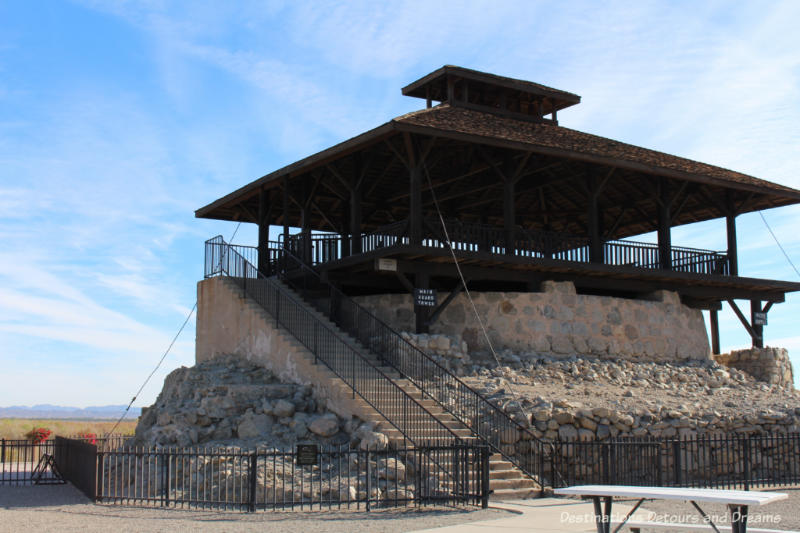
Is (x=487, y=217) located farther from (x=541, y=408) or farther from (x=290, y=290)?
(x=541, y=408)

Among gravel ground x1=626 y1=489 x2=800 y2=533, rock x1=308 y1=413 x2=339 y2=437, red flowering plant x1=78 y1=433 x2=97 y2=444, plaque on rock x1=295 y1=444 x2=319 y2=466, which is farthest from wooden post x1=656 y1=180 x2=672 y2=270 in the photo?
red flowering plant x1=78 y1=433 x2=97 y2=444

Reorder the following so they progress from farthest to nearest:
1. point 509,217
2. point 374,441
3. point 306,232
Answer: point 306,232 < point 509,217 < point 374,441

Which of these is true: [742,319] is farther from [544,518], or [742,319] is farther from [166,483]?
[166,483]

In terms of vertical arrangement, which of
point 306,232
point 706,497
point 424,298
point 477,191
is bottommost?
point 706,497

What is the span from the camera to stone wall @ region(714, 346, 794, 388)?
2825 cm

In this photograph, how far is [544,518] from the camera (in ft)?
42.4

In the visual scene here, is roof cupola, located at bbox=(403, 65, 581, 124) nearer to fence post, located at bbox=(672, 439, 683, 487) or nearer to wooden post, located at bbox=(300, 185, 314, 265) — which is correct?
wooden post, located at bbox=(300, 185, 314, 265)

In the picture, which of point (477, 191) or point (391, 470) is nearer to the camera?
point (391, 470)

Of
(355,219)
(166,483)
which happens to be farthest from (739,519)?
(355,219)

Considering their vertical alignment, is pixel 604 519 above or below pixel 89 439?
below

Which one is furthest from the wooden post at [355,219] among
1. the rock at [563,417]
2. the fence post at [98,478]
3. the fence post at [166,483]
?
the fence post at [166,483]

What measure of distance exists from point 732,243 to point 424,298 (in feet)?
39.4

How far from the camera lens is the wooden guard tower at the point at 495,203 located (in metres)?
22.8

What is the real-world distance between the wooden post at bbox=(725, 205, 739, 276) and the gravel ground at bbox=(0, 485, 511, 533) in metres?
17.6
